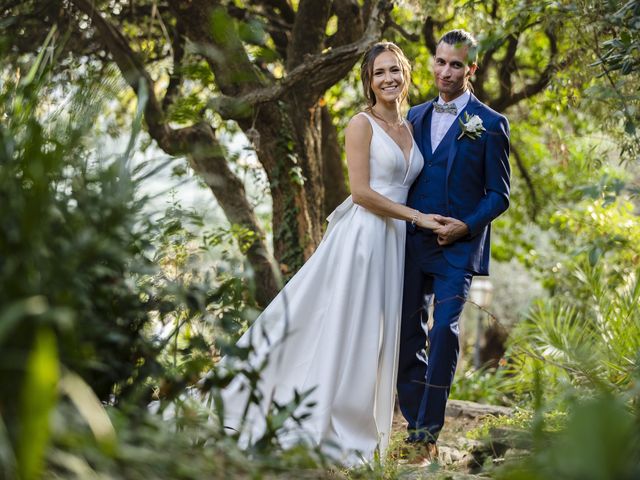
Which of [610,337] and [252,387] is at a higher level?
[252,387]

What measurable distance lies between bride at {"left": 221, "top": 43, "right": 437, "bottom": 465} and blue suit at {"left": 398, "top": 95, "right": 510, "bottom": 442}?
0.35 ft

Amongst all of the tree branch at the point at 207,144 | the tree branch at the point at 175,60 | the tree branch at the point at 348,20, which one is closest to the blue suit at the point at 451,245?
the tree branch at the point at 207,144

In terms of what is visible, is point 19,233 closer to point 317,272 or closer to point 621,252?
point 317,272

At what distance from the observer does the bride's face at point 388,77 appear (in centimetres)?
431

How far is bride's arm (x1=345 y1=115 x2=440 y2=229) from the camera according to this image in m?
4.16

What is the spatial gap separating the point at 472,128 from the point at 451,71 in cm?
34

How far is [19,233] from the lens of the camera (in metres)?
1.56

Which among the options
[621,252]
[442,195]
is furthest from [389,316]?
[621,252]

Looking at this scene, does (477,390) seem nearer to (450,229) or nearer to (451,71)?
(450,229)

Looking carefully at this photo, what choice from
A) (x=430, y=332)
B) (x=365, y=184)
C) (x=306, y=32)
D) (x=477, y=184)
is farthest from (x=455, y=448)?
(x=306, y=32)

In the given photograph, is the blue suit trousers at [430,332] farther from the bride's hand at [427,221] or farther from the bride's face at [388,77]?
the bride's face at [388,77]

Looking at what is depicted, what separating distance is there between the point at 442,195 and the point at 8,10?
405 centimetres

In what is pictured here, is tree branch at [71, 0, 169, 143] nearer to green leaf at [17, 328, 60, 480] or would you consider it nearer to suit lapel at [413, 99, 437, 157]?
suit lapel at [413, 99, 437, 157]

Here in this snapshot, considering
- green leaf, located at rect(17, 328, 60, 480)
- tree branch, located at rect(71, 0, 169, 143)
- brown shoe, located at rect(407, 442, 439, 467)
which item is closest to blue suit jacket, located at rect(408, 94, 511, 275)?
brown shoe, located at rect(407, 442, 439, 467)
